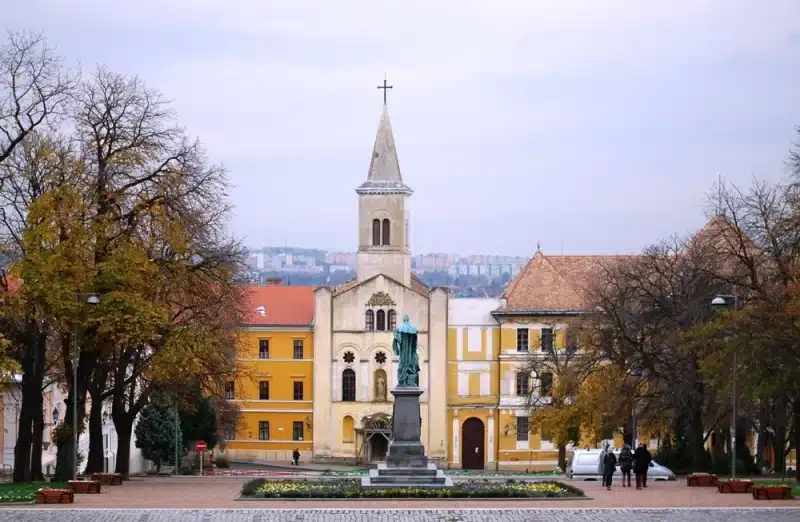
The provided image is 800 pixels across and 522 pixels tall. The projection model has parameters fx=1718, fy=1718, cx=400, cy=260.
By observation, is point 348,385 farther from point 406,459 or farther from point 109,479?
point 109,479

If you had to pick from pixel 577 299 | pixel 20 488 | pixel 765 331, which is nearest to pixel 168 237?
pixel 20 488

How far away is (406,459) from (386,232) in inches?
2196

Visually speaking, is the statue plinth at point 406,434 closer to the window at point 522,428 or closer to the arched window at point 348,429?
the window at point 522,428

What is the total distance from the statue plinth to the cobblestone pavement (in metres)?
12.0

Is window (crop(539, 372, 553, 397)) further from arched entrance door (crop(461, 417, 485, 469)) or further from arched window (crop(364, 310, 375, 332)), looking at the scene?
arched window (crop(364, 310, 375, 332))

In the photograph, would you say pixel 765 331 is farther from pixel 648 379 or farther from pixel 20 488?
pixel 20 488

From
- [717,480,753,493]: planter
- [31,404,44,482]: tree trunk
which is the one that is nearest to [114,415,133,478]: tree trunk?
[31,404,44,482]: tree trunk

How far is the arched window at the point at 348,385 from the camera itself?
108438 mm

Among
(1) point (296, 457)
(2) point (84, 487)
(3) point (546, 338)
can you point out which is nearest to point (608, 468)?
(2) point (84, 487)

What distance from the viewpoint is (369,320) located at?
108125 millimetres

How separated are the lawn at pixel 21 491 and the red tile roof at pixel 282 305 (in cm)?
5640

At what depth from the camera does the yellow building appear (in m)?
110

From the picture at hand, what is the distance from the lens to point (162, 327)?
55812 millimetres

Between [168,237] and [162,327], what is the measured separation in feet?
9.73
